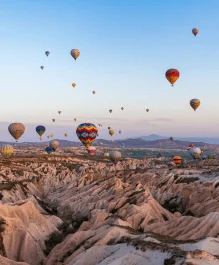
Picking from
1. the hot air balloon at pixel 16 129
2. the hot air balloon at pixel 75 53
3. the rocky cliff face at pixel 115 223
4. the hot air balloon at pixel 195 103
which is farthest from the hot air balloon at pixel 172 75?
the hot air balloon at pixel 16 129

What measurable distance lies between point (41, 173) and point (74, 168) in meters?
20.6

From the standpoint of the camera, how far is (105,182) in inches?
3083

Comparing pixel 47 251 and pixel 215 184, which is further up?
pixel 215 184

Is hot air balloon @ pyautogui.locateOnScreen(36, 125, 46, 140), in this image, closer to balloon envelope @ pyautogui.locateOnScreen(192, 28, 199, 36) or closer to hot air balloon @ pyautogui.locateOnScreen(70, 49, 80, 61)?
hot air balloon @ pyautogui.locateOnScreen(70, 49, 80, 61)

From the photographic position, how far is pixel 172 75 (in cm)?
8481

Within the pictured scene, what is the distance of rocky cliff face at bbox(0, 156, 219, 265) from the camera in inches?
1177

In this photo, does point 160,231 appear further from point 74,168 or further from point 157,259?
point 74,168

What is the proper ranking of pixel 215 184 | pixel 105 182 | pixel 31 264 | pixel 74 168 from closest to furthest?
pixel 31 264, pixel 215 184, pixel 105 182, pixel 74 168

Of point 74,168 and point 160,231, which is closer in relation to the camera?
point 160,231

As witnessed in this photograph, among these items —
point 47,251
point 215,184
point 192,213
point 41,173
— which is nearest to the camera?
point 47,251

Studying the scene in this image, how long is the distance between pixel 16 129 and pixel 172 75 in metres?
46.2

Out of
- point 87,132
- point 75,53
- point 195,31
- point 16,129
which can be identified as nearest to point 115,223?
point 87,132

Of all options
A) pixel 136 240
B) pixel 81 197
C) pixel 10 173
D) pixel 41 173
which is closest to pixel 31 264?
pixel 136 240

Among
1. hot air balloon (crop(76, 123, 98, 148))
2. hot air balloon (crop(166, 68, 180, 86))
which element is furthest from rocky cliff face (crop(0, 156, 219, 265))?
hot air balloon (crop(166, 68, 180, 86))
